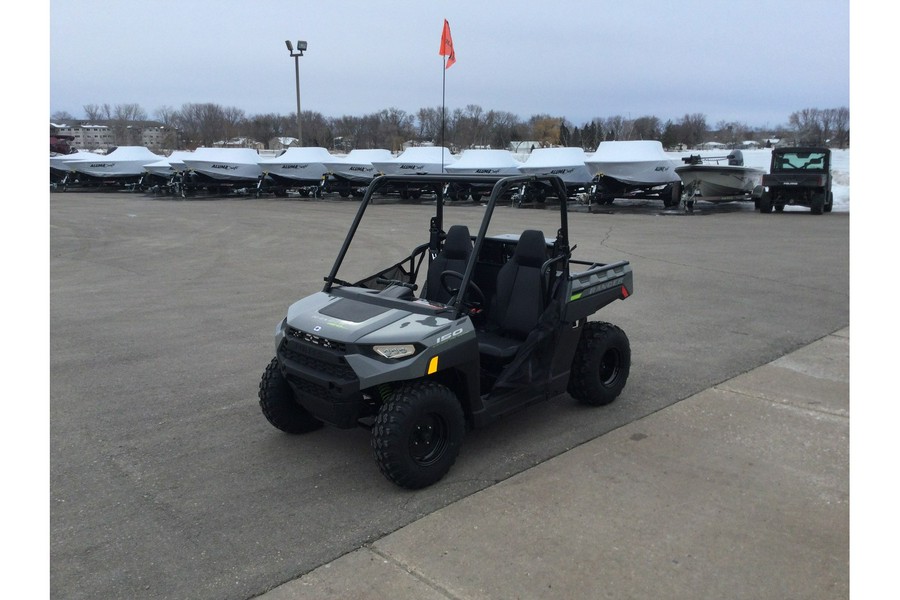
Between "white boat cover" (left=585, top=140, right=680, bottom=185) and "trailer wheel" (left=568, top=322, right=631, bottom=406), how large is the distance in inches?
692

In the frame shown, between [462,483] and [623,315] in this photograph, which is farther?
[623,315]

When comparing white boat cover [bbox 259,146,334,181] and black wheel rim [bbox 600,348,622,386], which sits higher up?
white boat cover [bbox 259,146,334,181]

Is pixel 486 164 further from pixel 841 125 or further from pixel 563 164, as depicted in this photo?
pixel 841 125

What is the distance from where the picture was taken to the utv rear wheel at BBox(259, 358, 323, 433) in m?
4.56

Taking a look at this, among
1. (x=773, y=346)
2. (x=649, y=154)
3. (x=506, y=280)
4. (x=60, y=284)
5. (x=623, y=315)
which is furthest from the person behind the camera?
(x=649, y=154)

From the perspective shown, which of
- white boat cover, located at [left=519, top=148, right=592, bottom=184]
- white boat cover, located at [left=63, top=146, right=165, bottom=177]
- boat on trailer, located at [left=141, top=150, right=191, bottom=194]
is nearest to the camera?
white boat cover, located at [left=519, top=148, right=592, bottom=184]

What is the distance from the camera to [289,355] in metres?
4.28

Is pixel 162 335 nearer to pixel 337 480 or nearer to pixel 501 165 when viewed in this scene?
pixel 337 480

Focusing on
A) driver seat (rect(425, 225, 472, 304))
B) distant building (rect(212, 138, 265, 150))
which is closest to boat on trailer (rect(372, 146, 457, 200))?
driver seat (rect(425, 225, 472, 304))

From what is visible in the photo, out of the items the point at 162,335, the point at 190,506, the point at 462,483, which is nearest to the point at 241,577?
the point at 190,506

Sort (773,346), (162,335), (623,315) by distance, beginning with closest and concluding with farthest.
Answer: (773,346)
(162,335)
(623,315)

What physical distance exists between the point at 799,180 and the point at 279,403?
19914mm

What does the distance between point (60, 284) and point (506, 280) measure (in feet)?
25.9

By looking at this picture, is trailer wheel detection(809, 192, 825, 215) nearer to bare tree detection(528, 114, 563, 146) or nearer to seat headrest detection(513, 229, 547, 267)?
seat headrest detection(513, 229, 547, 267)
